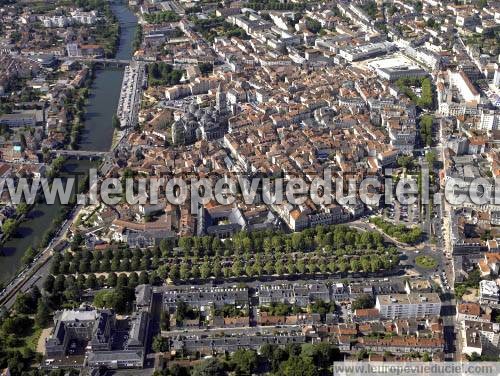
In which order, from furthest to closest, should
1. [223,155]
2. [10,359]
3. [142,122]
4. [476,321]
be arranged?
[142,122], [223,155], [476,321], [10,359]

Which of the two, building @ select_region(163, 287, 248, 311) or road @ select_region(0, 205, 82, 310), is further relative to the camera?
road @ select_region(0, 205, 82, 310)

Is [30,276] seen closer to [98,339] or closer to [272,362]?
[98,339]

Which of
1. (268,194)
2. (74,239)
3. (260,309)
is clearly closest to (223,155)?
(268,194)

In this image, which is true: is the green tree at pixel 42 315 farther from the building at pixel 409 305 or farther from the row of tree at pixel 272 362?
the building at pixel 409 305

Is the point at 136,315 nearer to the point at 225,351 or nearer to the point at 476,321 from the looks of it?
the point at 225,351

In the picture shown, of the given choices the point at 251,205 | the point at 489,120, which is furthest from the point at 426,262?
the point at 489,120

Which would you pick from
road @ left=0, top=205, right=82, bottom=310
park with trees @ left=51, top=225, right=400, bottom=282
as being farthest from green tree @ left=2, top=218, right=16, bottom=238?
park with trees @ left=51, top=225, right=400, bottom=282

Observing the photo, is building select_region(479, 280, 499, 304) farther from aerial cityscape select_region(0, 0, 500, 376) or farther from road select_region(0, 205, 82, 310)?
road select_region(0, 205, 82, 310)
